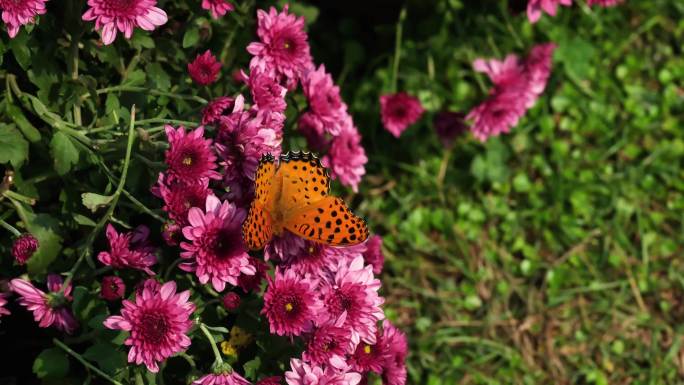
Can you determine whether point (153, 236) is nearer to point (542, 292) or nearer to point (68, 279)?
point (68, 279)

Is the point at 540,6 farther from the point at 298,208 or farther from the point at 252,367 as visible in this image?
the point at 252,367

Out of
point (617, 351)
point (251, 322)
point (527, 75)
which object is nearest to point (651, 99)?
point (527, 75)

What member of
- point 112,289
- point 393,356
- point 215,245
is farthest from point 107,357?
point 393,356

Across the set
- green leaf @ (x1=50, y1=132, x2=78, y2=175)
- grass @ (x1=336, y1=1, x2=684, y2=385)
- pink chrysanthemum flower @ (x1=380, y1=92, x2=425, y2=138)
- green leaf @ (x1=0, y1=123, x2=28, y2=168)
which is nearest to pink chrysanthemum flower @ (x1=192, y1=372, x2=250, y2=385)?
green leaf @ (x1=50, y1=132, x2=78, y2=175)

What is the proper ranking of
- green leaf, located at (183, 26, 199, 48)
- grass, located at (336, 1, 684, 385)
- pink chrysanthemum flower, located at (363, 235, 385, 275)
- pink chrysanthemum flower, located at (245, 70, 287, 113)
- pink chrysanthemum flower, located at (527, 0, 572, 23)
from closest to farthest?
pink chrysanthemum flower, located at (245, 70, 287, 113), green leaf, located at (183, 26, 199, 48), pink chrysanthemum flower, located at (363, 235, 385, 275), pink chrysanthemum flower, located at (527, 0, 572, 23), grass, located at (336, 1, 684, 385)

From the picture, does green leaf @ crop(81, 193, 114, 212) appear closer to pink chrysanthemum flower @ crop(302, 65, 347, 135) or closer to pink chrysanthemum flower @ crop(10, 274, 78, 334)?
pink chrysanthemum flower @ crop(10, 274, 78, 334)

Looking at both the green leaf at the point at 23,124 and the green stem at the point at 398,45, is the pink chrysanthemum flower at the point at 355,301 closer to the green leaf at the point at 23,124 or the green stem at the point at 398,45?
the green leaf at the point at 23,124

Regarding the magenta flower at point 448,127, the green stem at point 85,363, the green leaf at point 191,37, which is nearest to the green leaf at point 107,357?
the green stem at point 85,363
